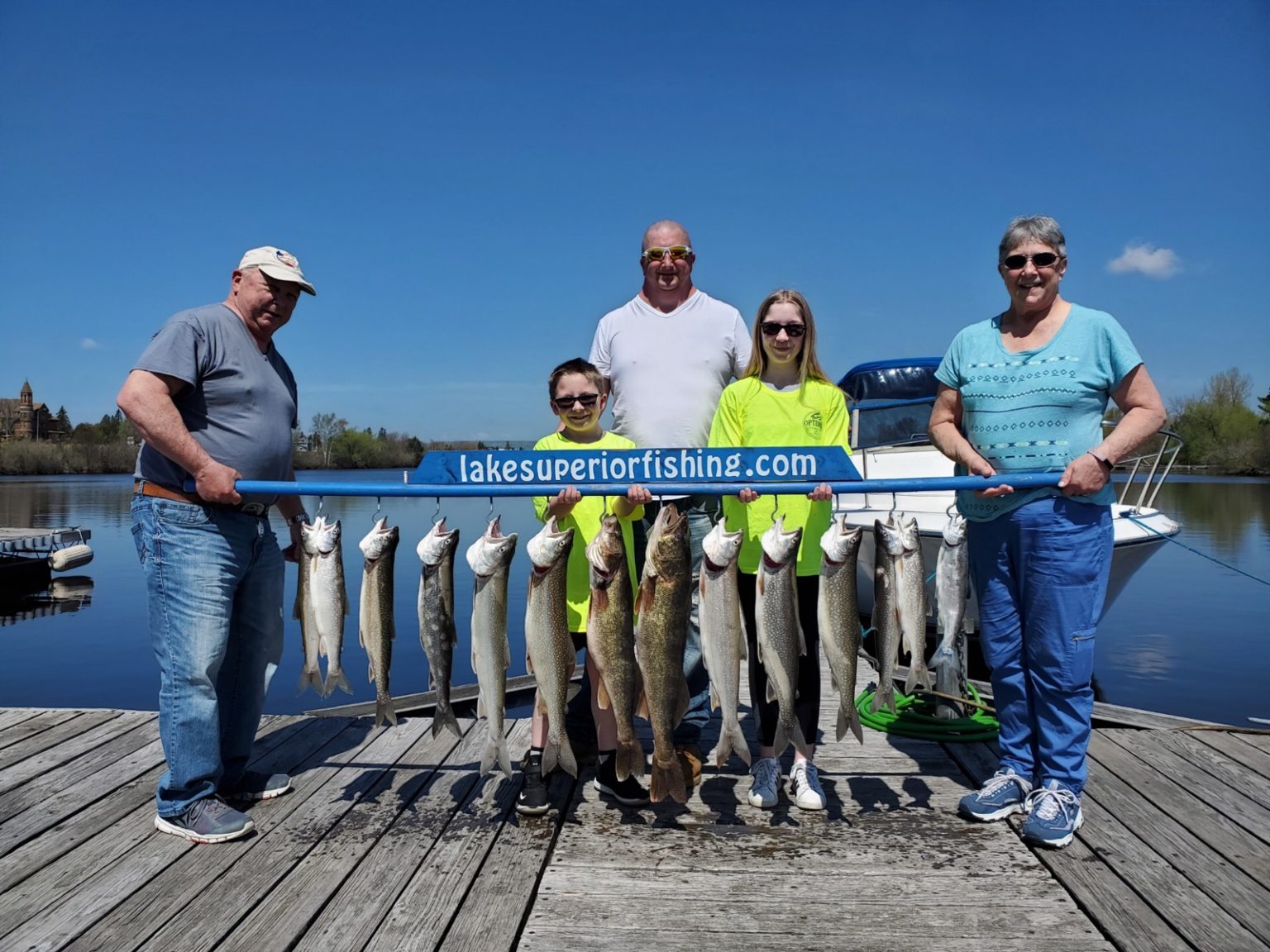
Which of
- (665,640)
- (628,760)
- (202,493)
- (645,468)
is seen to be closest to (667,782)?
(628,760)

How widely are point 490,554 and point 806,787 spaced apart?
6.29 ft

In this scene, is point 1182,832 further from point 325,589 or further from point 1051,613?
point 325,589

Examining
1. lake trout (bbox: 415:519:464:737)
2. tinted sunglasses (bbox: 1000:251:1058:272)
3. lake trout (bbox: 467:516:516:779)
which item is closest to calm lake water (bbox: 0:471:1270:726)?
lake trout (bbox: 415:519:464:737)

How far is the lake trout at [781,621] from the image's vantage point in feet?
11.2

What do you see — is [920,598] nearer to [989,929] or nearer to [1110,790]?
[989,929]

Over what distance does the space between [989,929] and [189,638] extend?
11.0 ft

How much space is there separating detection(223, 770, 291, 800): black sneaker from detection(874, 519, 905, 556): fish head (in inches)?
123

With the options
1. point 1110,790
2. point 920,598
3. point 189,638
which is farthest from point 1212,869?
point 189,638

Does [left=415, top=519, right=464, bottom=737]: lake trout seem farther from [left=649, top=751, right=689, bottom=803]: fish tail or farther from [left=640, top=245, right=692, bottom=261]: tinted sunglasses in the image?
[left=640, top=245, right=692, bottom=261]: tinted sunglasses

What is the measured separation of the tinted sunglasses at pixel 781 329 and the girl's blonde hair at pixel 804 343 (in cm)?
2

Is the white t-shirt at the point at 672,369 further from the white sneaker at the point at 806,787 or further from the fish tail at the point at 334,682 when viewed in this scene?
the fish tail at the point at 334,682

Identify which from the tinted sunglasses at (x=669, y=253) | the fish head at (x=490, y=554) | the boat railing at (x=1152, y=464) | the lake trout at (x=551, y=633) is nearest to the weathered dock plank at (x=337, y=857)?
the lake trout at (x=551, y=633)

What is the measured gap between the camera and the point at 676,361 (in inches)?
176

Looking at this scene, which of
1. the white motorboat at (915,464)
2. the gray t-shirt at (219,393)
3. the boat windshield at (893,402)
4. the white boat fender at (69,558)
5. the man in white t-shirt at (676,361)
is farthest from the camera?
the white boat fender at (69,558)
